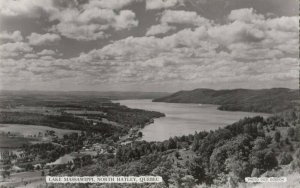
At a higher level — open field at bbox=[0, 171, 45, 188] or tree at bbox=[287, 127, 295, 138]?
tree at bbox=[287, 127, 295, 138]

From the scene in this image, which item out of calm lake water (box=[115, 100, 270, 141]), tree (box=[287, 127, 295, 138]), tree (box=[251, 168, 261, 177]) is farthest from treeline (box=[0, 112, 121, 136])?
tree (box=[287, 127, 295, 138])

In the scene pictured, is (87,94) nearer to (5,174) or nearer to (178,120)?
(5,174)

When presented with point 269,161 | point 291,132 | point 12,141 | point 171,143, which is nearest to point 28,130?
point 12,141

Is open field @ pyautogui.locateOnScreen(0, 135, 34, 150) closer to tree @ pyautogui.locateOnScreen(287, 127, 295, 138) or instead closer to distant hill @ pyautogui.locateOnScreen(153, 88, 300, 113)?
distant hill @ pyautogui.locateOnScreen(153, 88, 300, 113)

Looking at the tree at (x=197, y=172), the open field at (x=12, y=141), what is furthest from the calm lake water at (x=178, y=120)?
the open field at (x=12, y=141)

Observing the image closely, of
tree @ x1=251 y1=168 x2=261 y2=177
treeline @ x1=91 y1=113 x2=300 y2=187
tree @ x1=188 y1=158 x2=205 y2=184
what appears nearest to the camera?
treeline @ x1=91 y1=113 x2=300 y2=187

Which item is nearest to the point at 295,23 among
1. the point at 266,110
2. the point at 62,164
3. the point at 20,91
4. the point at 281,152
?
the point at 281,152

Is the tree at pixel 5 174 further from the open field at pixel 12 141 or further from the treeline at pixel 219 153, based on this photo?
the treeline at pixel 219 153

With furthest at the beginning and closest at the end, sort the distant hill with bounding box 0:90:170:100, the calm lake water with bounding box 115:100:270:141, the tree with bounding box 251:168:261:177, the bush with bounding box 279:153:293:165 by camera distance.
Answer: the calm lake water with bounding box 115:100:270:141 → the bush with bounding box 279:153:293:165 → the distant hill with bounding box 0:90:170:100 → the tree with bounding box 251:168:261:177

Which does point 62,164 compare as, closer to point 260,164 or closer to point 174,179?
point 174,179
